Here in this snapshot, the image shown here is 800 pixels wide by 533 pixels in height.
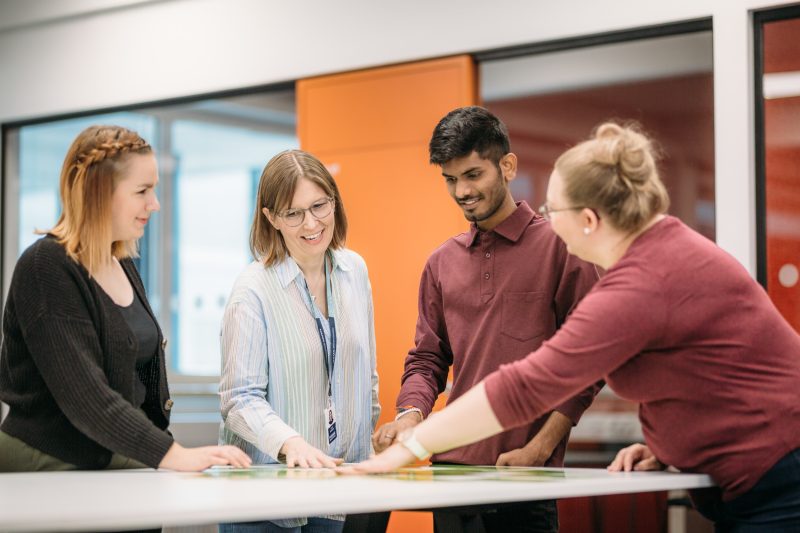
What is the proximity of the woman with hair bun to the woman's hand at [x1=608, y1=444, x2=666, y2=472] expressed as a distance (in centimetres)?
20

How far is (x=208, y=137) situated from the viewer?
7586mm

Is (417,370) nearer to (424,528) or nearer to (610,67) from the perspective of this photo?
(424,528)

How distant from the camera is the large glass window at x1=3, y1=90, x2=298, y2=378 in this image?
22.6ft

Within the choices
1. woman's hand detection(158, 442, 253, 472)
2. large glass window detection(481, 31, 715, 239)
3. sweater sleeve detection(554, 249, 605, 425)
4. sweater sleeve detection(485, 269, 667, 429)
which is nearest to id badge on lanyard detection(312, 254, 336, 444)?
woman's hand detection(158, 442, 253, 472)

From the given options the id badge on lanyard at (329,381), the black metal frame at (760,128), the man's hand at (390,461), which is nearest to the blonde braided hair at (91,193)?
the id badge on lanyard at (329,381)

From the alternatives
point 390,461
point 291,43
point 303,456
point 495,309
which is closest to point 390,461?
point 390,461

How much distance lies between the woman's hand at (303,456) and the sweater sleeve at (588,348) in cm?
50

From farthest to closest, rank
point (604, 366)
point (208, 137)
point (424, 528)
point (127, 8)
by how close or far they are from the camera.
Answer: point (208, 137) < point (127, 8) < point (424, 528) < point (604, 366)

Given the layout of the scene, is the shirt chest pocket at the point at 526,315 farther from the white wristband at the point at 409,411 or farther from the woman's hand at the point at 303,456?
the woman's hand at the point at 303,456

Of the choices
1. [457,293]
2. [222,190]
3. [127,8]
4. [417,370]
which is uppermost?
[127,8]

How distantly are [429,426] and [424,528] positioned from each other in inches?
101

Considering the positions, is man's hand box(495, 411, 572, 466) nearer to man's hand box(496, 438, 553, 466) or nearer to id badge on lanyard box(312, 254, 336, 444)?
man's hand box(496, 438, 553, 466)

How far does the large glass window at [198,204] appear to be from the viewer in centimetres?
688

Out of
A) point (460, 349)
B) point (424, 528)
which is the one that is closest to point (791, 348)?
point (460, 349)
